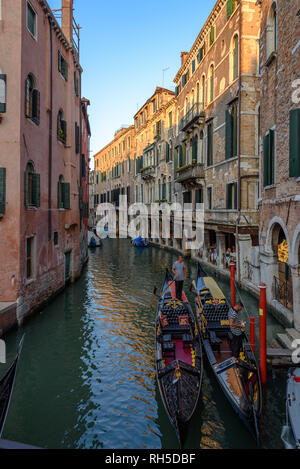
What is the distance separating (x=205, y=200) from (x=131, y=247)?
610 inches

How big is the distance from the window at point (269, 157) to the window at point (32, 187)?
765 cm

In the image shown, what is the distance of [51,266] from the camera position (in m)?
14.2

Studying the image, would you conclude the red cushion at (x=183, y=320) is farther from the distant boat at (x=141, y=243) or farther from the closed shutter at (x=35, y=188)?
the distant boat at (x=141, y=243)

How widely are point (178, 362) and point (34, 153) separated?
27.9ft

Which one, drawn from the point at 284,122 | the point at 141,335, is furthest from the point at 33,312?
the point at 284,122

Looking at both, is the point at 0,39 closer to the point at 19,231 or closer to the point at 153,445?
the point at 19,231

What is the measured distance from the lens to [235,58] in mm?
17188

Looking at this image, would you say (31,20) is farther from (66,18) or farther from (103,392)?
(103,392)

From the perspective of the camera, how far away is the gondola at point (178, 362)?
599 cm

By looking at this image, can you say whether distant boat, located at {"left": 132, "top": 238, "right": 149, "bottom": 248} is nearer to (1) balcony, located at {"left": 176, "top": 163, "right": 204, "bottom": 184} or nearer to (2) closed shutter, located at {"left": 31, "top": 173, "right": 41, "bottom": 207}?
(1) balcony, located at {"left": 176, "top": 163, "right": 204, "bottom": 184}

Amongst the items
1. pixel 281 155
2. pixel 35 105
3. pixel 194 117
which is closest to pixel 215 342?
pixel 281 155

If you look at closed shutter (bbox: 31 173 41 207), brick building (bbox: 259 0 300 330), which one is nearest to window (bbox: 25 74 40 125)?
closed shutter (bbox: 31 173 41 207)

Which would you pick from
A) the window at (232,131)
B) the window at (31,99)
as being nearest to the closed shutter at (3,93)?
the window at (31,99)

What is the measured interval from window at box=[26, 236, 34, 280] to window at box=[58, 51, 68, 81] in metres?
7.84
